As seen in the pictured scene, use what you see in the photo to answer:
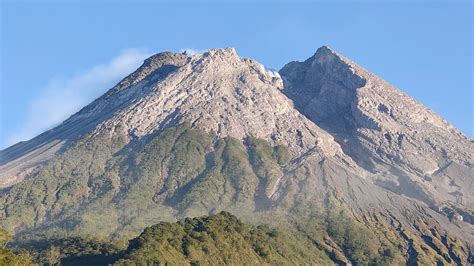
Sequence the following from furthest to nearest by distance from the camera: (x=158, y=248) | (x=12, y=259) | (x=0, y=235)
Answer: (x=158, y=248) < (x=0, y=235) < (x=12, y=259)

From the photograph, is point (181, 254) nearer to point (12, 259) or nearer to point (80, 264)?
point (80, 264)

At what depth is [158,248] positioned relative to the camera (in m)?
187

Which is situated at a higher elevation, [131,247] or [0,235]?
[0,235]

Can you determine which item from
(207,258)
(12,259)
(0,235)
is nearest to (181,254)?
(207,258)

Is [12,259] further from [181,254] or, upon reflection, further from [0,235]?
[181,254]

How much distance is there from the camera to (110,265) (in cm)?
17162

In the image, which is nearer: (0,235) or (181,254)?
(0,235)

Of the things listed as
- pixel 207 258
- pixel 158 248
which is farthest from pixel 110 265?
pixel 207 258

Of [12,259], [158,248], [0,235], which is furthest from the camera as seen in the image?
[158,248]

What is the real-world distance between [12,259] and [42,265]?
185 ft

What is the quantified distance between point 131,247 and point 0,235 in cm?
3088

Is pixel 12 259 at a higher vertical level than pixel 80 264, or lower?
higher

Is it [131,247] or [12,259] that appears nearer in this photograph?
[12,259]

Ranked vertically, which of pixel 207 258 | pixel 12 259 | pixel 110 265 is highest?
pixel 12 259
